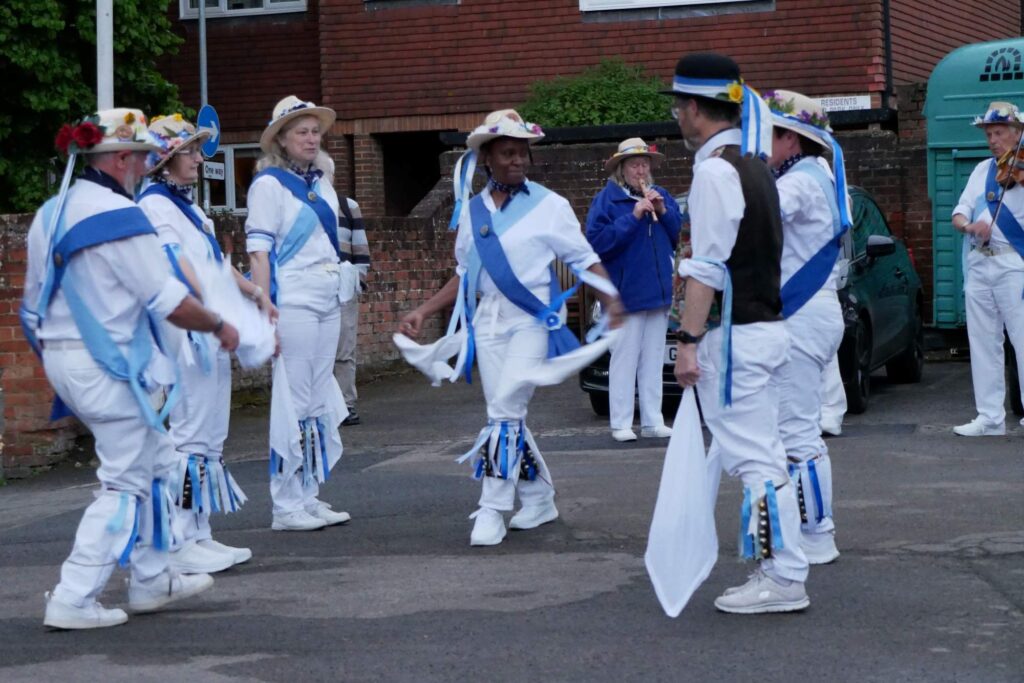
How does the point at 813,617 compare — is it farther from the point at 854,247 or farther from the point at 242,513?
the point at 854,247

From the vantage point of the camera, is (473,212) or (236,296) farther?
(473,212)

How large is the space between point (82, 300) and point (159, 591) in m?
1.28

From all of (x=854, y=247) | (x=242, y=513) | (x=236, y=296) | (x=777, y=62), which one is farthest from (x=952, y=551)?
(x=777, y=62)

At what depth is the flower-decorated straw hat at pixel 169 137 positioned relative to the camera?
7277mm

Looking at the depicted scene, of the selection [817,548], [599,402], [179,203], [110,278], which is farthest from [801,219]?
[599,402]

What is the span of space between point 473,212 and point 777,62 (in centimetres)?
1431

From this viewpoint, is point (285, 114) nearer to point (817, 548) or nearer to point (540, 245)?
point (540, 245)

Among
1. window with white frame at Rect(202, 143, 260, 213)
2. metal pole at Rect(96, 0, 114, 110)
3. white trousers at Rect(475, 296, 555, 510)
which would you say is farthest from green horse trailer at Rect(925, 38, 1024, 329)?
window with white frame at Rect(202, 143, 260, 213)

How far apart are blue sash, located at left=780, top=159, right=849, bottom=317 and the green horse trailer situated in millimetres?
8865

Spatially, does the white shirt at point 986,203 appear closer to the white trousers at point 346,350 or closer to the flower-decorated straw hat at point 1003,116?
the flower-decorated straw hat at point 1003,116

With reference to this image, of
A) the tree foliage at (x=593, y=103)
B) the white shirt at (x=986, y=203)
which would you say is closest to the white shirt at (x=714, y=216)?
the white shirt at (x=986, y=203)

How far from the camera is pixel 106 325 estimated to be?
6363 mm

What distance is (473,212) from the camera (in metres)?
Answer: 8.08

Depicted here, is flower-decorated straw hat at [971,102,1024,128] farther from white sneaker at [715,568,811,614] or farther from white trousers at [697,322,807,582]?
white sneaker at [715,568,811,614]
